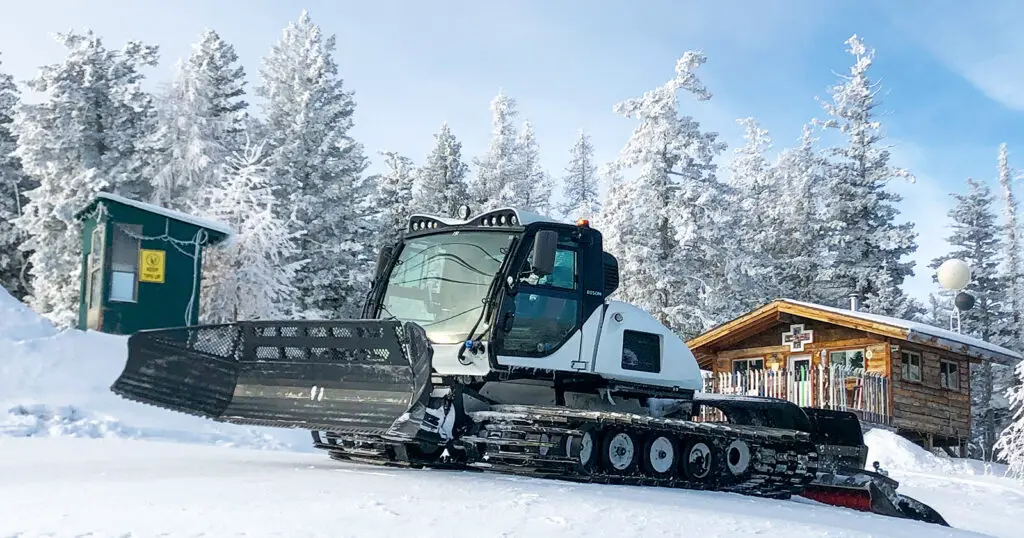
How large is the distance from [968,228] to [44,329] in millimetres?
47710

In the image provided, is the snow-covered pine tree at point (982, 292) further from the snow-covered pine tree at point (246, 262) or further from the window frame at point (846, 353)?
the snow-covered pine tree at point (246, 262)

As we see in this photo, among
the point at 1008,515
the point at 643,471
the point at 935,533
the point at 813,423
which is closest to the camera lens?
the point at 935,533

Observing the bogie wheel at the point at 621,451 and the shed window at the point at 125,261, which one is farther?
the shed window at the point at 125,261

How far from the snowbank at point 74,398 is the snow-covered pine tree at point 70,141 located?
20.4 m

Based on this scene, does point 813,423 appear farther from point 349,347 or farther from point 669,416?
point 349,347

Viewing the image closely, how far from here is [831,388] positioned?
24469 millimetres

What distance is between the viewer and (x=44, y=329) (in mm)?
16250

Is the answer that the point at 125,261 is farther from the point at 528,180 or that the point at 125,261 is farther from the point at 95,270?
the point at 528,180

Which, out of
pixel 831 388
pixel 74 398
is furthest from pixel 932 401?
pixel 74 398

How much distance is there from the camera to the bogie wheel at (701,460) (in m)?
9.98

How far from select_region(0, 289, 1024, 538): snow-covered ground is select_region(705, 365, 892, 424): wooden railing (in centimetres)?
1123

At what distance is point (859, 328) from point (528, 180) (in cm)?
2707

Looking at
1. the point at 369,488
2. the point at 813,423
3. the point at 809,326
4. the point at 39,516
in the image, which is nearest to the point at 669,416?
the point at 813,423

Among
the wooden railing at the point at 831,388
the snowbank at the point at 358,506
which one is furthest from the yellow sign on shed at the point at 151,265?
the wooden railing at the point at 831,388
